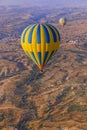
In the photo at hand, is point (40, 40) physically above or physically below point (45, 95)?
above

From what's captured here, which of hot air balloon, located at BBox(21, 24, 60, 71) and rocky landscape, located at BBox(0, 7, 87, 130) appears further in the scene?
rocky landscape, located at BBox(0, 7, 87, 130)

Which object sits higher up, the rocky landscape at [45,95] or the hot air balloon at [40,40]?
the hot air balloon at [40,40]

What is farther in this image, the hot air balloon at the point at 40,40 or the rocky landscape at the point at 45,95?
the rocky landscape at the point at 45,95

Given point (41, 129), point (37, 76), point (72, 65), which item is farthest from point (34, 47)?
point (72, 65)

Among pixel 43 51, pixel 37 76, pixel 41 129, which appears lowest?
pixel 41 129

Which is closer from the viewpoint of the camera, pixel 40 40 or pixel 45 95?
pixel 40 40

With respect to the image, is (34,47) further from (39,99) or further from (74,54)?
(74,54)

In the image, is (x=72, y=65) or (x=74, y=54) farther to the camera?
(x=74, y=54)

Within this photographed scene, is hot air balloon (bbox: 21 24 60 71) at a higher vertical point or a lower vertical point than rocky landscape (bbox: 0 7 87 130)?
higher
